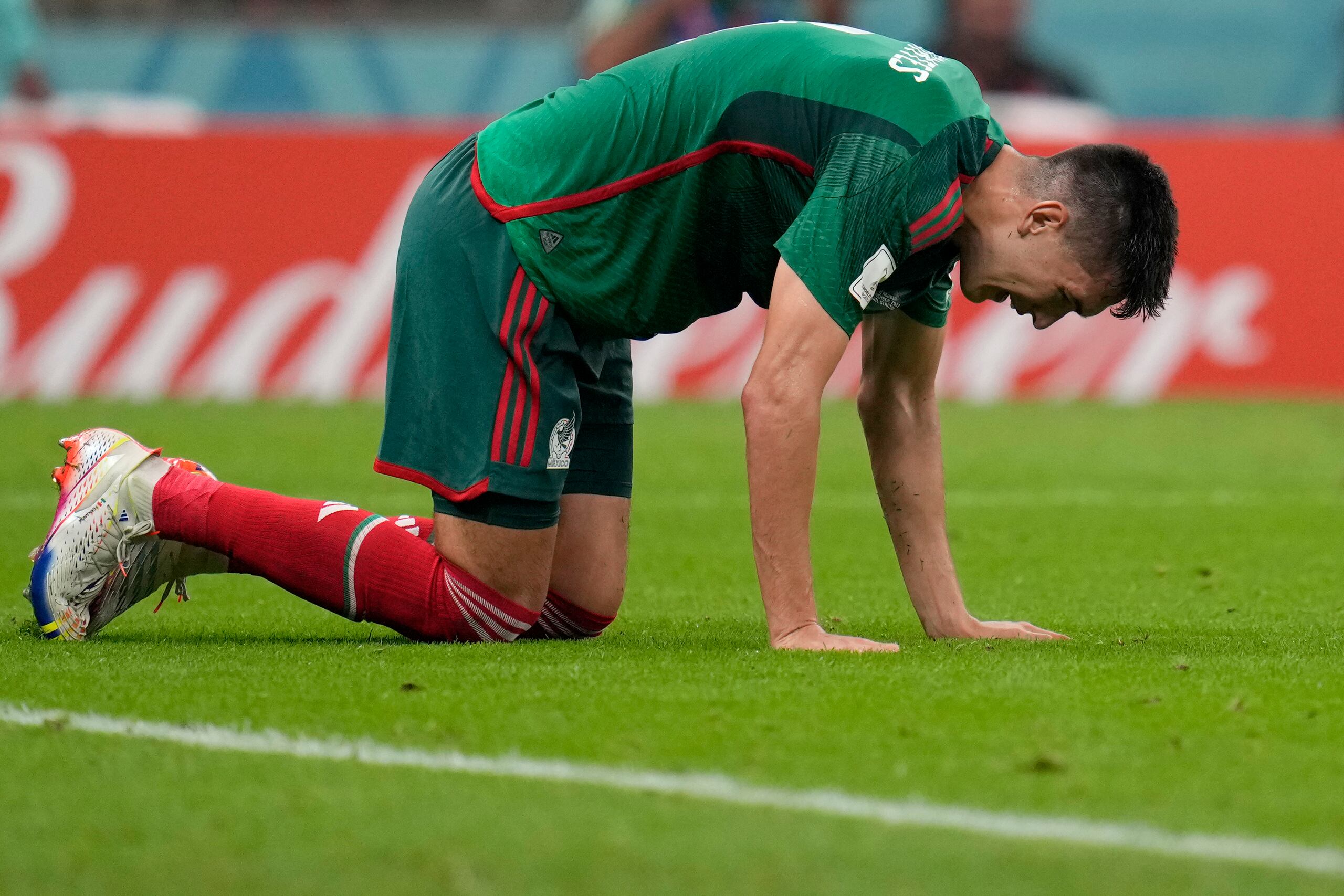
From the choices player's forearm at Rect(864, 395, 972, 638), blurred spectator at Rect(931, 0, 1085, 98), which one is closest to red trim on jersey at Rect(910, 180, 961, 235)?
player's forearm at Rect(864, 395, 972, 638)

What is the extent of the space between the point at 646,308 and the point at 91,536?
1245 millimetres

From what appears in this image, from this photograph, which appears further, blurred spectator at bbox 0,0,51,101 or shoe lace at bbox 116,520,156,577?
blurred spectator at bbox 0,0,51,101

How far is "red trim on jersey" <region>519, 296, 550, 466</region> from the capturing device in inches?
145

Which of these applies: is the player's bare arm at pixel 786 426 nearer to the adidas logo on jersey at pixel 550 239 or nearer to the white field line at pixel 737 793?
the adidas logo on jersey at pixel 550 239

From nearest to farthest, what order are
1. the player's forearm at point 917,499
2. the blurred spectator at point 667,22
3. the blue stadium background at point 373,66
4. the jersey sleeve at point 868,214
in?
1. the jersey sleeve at point 868,214
2. the player's forearm at point 917,499
3. the blurred spectator at point 667,22
4. the blue stadium background at point 373,66

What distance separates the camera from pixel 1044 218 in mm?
3391

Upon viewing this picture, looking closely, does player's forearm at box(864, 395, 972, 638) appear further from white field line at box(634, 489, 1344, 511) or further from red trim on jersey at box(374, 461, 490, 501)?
white field line at box(634, 489, 1344, 511)

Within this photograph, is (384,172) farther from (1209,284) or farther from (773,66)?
(773,66)

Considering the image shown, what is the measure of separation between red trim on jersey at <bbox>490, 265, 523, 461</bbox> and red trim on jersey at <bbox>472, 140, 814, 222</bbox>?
12 centimetres

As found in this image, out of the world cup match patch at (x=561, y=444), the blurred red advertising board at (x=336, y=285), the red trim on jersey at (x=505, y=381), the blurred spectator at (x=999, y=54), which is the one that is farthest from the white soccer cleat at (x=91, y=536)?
the blurred spectator at (x=999, y=54)

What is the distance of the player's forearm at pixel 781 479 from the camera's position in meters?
3.30

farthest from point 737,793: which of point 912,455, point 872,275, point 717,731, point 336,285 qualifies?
point 336,285

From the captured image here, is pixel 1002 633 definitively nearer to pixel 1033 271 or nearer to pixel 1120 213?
pixel 1033 271

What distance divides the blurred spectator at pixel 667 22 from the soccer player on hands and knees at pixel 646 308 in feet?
20.4
